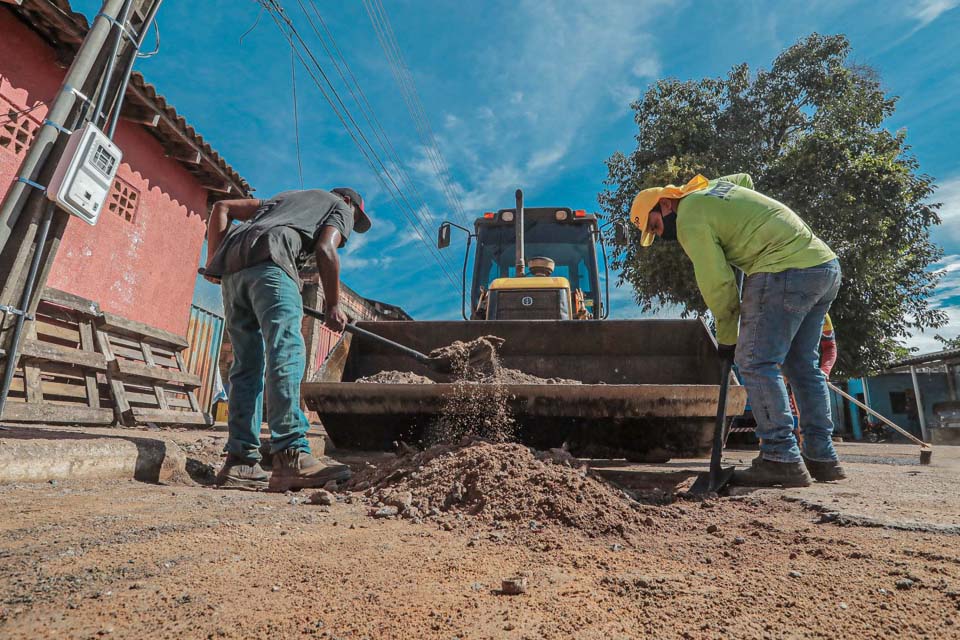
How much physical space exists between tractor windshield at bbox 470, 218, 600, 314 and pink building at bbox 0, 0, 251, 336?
4.16 metres

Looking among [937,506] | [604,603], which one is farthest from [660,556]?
[937,506]

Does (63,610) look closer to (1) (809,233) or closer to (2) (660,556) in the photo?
(2) (660,556)

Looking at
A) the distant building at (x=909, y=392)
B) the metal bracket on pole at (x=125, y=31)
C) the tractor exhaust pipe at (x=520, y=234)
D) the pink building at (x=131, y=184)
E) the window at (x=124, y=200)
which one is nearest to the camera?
the metal bracket on pole at (x=125, y=31)

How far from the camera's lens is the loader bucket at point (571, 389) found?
2.93m

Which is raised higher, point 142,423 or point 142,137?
point 142,137

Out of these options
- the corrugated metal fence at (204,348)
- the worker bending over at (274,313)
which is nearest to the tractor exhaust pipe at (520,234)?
the worker bending over at (274,313)

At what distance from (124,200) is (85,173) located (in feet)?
11.9

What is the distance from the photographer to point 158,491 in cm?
222

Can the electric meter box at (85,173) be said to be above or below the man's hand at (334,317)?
above

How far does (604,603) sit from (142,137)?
309 inches

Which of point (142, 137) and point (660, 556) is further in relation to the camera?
point (142, 137)

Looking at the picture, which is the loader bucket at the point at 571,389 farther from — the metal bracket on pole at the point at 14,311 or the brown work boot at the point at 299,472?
the metal bracket on pole at the point at 14,311

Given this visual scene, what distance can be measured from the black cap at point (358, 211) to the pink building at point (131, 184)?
2.99m

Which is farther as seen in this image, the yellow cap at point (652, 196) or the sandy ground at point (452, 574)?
the yellow cap at point (652, 196)
